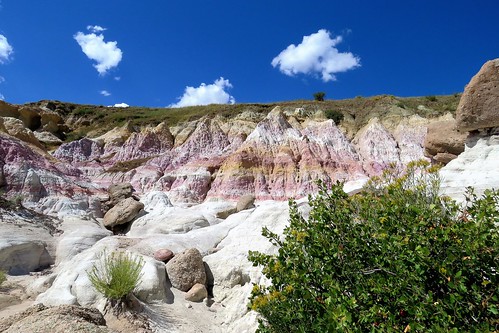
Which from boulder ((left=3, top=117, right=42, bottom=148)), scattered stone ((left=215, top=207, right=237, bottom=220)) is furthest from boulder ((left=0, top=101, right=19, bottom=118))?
scattered stone ((left=215, top=207, right=237, bottom=220))

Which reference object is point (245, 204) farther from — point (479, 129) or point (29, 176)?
point (29, 176)

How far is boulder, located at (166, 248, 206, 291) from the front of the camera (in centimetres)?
957

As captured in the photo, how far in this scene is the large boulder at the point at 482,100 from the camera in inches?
374

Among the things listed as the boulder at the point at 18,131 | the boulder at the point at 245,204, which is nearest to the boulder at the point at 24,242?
the boulder at the point at 245,204

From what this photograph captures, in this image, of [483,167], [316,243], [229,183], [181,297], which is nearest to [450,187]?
[483,167]

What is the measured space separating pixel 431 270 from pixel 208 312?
22.6 ft

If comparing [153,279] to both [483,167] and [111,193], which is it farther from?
[111,193]

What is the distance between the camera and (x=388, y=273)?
9.57 ft

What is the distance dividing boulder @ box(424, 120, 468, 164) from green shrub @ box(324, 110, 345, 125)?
2040cm

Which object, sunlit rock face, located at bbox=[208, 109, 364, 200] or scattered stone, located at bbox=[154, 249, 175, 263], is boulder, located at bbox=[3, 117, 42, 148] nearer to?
sunlit rock face, located at bbox=[208, 109, 364, 200]

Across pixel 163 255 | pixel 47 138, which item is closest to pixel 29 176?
pixel 163 255

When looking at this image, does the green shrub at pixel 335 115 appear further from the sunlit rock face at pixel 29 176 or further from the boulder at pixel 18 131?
the boulder at pixel 18 131

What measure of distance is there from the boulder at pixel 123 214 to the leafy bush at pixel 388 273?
14.3 meters

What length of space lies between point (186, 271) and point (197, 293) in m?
0.79
